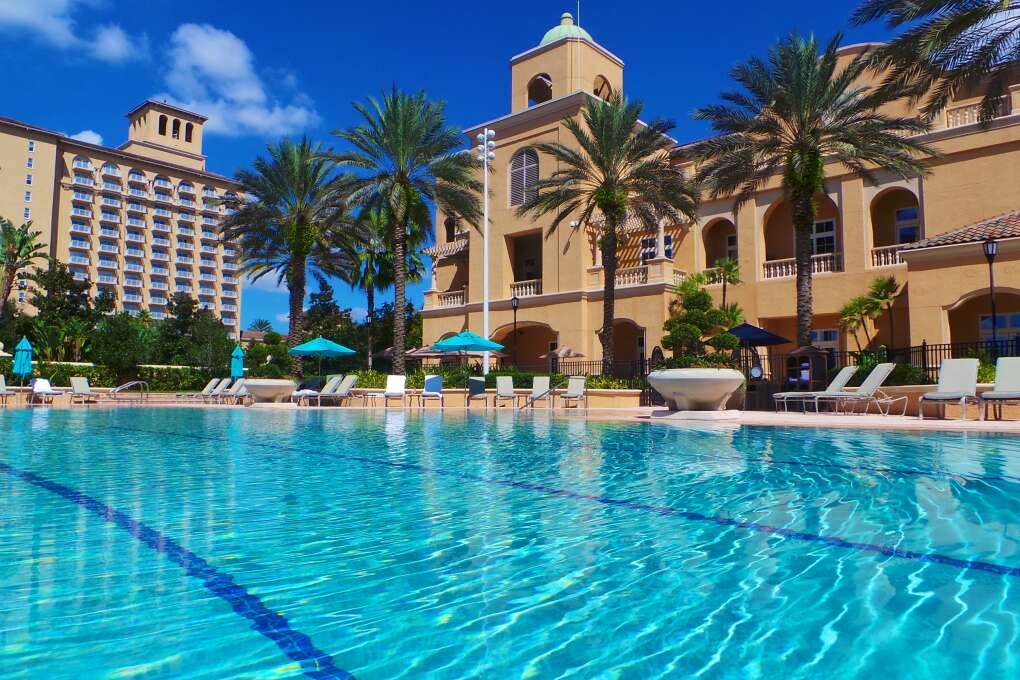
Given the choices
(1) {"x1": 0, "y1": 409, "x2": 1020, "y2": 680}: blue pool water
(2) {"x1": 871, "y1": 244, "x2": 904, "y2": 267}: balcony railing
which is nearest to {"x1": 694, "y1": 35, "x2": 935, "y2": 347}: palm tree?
(2) {"x1": 871, "y1": 244, "x2": 904, "y2": 267}: balcony railing

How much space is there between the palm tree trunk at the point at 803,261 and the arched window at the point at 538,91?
17026 millimetres

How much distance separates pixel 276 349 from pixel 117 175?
73070mm

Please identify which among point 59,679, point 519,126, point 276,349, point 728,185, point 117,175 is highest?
point 117,175

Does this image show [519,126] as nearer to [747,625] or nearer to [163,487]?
[163,487]

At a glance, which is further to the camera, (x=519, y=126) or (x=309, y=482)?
(x=519, y=126)

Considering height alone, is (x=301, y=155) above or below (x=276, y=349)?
above

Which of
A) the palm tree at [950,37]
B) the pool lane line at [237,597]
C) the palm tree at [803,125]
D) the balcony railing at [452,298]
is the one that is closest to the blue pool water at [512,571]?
the pool lane line at [237,597]

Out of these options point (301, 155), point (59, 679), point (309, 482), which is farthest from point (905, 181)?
point (59, 679)

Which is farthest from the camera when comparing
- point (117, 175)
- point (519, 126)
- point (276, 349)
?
point (117, 175)

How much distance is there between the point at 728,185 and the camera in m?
23.1

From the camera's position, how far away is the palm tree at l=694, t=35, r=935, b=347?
68.0 ft

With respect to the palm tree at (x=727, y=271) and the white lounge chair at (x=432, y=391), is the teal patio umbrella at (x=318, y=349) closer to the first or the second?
the white lounge chair at (x=432, y=391)

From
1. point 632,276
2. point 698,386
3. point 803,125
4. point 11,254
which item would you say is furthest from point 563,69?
point 11,254

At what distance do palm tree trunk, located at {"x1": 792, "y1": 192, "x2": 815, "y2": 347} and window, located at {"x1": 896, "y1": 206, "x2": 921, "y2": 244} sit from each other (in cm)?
736
